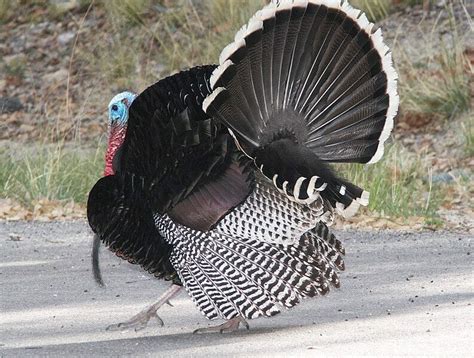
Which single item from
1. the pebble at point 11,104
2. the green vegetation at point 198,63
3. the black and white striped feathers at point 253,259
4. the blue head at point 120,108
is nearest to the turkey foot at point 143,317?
the black and white striped feathers at point 253,259

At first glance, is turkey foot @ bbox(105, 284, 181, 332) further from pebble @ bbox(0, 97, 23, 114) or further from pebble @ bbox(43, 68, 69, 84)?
pebble @ bbox(43, 68, 69, 84)

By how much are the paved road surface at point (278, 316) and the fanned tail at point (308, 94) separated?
705mm

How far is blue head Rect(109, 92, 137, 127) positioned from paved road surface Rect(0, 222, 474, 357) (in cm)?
106

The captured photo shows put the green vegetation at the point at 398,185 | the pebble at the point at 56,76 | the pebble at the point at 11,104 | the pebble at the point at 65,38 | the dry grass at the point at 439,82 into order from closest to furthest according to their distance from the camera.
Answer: the green vegetation at the point at 398,185 → the dry grass at the point at 439,82 → the pebble at the point at 11,104 → the pebble at the point at 56,76 → the pebble at the point at 65,38

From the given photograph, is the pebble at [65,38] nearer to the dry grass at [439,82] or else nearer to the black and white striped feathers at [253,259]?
the dry grass at [439,82]

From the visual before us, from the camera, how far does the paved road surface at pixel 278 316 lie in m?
6.05

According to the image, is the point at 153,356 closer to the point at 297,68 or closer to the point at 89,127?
the point at 297,68

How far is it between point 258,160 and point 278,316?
3.89ft

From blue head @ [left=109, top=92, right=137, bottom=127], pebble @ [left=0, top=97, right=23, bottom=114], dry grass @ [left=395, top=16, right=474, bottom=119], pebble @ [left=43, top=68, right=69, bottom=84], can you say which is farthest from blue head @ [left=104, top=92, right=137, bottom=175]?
pebble @ [left=43, top=68, right=69, bottom=84]

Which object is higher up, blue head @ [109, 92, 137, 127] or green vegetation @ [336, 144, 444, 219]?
blue head @ [109, 92, 137, 127]

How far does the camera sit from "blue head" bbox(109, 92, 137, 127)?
6.69m

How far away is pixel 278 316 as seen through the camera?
7.02 metres

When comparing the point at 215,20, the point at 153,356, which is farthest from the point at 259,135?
the point at 215,20

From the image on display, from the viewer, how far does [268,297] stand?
6.11m
